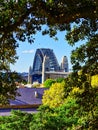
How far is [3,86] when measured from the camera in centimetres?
1026

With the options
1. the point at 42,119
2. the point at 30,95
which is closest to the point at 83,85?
the point at 42,119

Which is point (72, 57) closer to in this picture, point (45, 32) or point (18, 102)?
point (45, 32)

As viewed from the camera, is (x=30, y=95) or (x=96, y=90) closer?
(x=96, y=90)

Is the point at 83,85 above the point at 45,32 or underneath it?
underneath

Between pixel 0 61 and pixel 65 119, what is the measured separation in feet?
34.2

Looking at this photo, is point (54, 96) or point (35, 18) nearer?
point (35, 18)

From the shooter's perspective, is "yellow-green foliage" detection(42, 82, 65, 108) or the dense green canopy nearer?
the dense green canopy

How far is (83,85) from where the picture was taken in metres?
12.2

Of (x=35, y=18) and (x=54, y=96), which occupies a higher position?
(x=35, y=18)

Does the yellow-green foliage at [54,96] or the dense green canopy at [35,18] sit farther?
the yellow-green foliage at [54,96]

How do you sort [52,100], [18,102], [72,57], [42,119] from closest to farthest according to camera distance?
[72,57], [42,119], [52,100], [18,102]

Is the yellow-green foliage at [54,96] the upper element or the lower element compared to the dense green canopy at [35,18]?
lower

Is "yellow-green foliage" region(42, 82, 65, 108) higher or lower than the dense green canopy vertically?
lower

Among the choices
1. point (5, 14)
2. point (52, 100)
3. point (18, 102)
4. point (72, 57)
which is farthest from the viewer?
point (18, 102)
